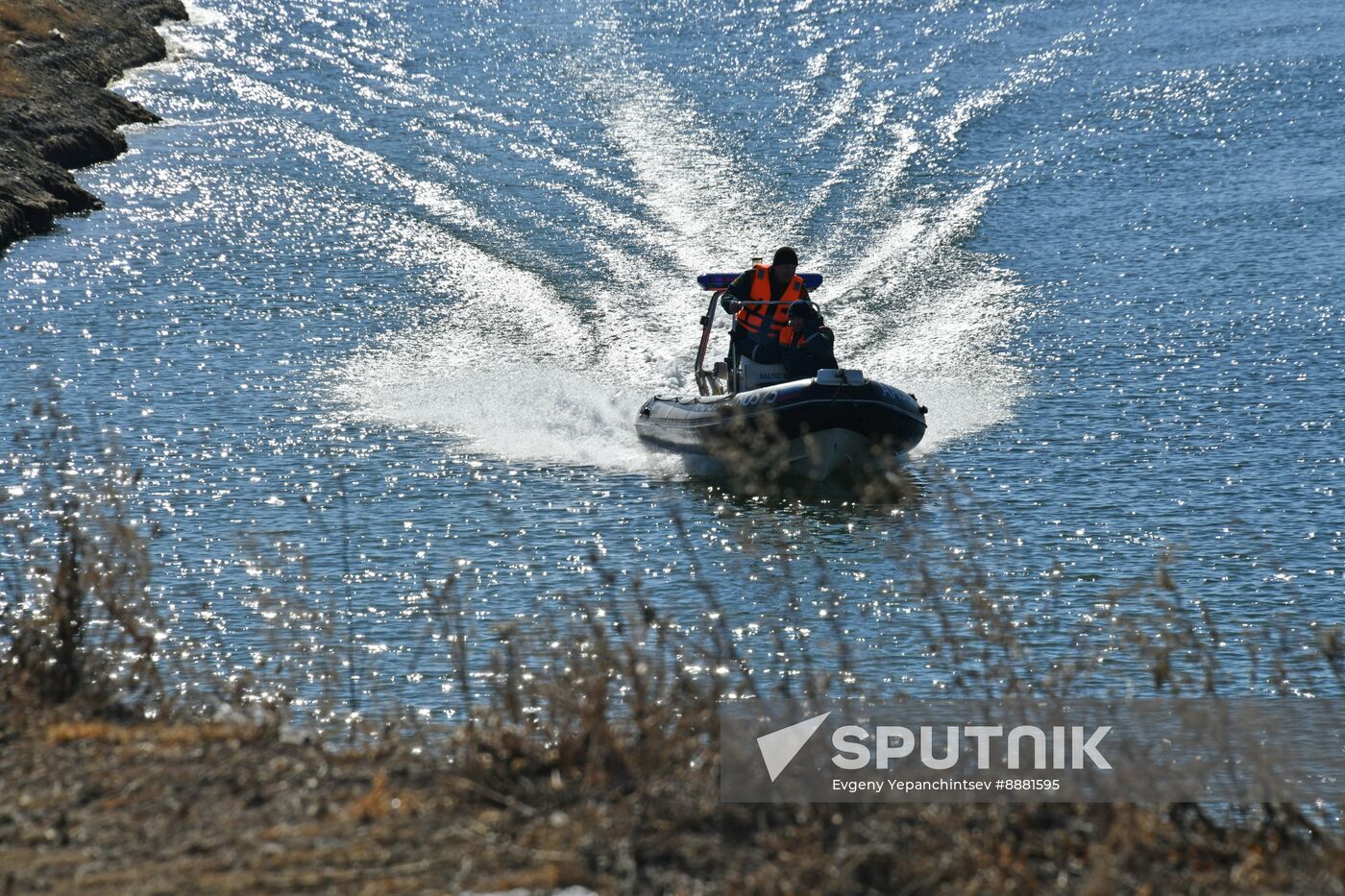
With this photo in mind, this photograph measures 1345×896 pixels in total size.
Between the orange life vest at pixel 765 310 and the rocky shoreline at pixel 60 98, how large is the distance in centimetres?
1523

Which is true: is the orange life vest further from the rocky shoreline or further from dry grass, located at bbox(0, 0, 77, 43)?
dry grass, located at bbox(0, 0, 77, 43)

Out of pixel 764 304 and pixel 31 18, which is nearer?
pixel 764 304

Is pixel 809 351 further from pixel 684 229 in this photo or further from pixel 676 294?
pixel 684 229

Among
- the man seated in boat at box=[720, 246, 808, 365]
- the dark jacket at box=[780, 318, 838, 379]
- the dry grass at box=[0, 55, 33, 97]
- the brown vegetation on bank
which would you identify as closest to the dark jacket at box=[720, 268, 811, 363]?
the man seated in boat at box=[720, 246, 808, 365]

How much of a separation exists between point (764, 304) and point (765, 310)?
110 millimetres

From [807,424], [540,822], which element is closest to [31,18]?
[807,424]

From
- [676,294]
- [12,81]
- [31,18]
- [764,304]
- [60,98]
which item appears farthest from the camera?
[31,18]

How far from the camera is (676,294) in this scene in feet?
83.4

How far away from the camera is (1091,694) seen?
11.1 m

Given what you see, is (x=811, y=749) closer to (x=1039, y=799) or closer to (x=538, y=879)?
(x=1039, y=799)

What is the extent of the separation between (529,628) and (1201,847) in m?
6.36

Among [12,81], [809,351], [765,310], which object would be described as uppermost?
[12,81]

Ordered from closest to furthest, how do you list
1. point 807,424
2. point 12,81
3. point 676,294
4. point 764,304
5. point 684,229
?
point 807,424 → point 764,304 → point 676,294 → point 684,229 → point 12,81

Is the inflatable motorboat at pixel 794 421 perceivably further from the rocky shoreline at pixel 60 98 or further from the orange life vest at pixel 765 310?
the rocky shoreline at pixel 60 98
